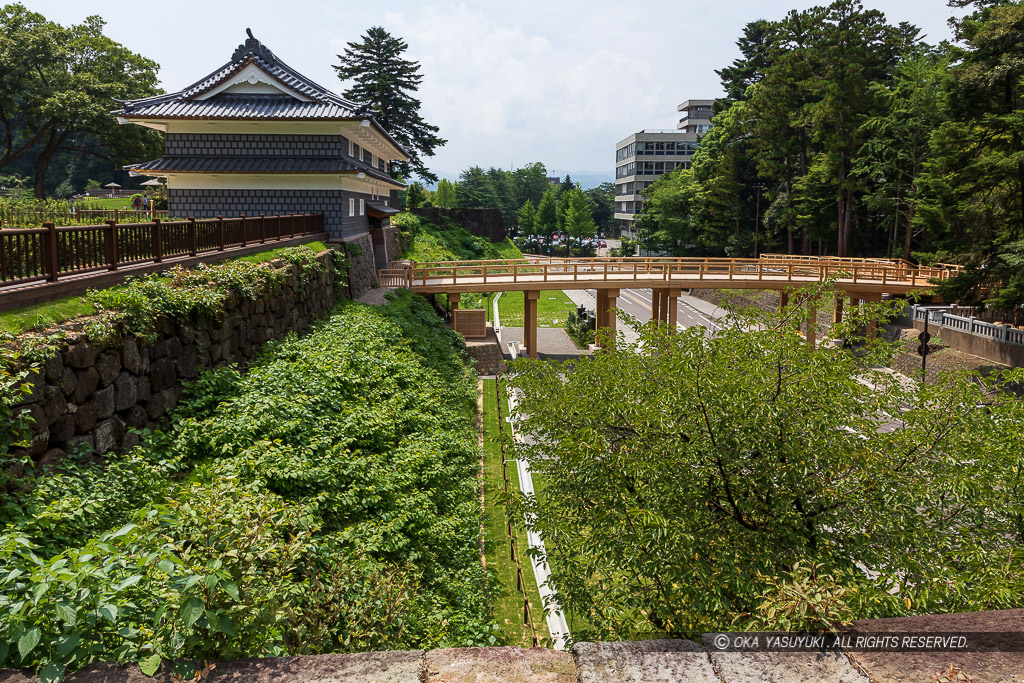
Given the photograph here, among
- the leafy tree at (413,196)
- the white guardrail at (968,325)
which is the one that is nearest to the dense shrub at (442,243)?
the leafy tree at (413,196)

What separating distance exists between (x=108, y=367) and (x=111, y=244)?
3289mm

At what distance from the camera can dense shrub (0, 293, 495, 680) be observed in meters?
4.17

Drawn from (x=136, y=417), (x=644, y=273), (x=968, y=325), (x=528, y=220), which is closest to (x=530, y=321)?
(x=644, y=273)

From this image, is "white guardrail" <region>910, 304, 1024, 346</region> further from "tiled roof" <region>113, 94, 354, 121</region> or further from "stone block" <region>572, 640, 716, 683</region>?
"stone block" <region>572, 640, 716, 683</region>

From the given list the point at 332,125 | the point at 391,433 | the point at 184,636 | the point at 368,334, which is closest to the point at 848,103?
the point at 332,125

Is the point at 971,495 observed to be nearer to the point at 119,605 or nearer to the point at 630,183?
the point at 119,605

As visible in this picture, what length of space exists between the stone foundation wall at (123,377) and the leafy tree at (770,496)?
5.64 m

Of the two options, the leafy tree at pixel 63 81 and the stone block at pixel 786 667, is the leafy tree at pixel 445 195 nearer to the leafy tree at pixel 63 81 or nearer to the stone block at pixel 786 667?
the leafy tree at pixel 63 81

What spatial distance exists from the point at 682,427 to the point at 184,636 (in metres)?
5.29

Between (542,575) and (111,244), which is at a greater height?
(111,244)

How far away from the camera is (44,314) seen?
8820 millimetres

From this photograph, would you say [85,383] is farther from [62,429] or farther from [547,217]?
[547,217]

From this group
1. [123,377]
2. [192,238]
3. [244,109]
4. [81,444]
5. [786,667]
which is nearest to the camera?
[786,667]

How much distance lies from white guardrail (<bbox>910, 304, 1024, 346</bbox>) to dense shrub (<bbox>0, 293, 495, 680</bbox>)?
2193 cm
